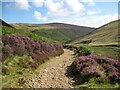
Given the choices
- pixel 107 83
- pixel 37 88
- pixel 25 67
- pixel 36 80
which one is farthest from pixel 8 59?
pixel 107 83

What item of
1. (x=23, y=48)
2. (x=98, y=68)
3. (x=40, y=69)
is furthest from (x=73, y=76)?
(x=23, y=48)

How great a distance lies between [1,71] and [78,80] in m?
6.80

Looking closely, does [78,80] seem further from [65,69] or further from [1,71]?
[1,71]

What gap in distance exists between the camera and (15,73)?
76.4 ft

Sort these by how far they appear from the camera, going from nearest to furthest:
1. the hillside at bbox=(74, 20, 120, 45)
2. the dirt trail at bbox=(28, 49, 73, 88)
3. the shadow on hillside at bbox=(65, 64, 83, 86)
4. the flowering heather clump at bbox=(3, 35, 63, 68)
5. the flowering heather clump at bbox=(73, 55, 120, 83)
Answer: the dirt trail at bbox=(28, 49, 73, 88) → the shadow on hillside at bbox=(65, 64, 83, 86) → the flowering heather clump at bbox=(73, 55, 120, 83) → the flowering heather clump at bbox=(3, 35, 63, 68) → the hillside at bbox=(74, 20, 120, 45)

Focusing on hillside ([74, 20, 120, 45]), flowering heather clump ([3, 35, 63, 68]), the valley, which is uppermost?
flowering heather clump ([3, 35, 63, 68])

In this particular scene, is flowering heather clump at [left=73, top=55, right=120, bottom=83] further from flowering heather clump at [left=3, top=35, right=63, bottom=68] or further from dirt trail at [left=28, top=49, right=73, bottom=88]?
flowering heather clump at [left=3, top=35, right=63, bottom=68]

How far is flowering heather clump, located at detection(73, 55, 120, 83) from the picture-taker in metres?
22.3

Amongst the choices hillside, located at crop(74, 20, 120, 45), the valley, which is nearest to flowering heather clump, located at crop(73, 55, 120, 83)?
the valley

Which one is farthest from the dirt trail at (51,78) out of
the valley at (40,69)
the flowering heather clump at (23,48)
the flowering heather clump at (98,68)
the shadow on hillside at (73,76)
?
the flowering heather clump at (23,48)

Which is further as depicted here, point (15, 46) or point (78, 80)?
point (15, 46)

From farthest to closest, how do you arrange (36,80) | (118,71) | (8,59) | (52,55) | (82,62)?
(52,55) < (82,62) < (8,59) < (118,71) < (36,80)

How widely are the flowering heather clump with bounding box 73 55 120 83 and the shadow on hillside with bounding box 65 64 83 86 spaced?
0.38m

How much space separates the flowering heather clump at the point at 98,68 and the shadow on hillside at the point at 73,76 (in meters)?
0.38
